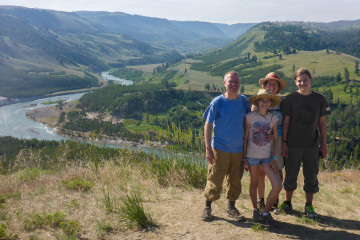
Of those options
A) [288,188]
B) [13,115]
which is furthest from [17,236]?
[13,115]

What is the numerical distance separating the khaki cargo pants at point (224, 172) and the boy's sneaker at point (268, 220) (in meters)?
0.56

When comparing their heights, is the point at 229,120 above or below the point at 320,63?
below

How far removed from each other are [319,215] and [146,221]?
3.09 metres

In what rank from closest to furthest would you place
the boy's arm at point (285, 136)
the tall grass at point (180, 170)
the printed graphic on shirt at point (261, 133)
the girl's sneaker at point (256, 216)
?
the printed graphic on shirt at point (261, 133) → the girl's sneaker at point (256, 216) → the boy's arm at point (285, 136) → the tall grass at point (180, 170)

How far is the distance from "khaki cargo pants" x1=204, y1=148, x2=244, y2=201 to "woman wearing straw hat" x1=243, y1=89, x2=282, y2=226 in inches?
8.6

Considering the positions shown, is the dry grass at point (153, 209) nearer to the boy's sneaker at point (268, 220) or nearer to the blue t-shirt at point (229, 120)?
the boy's sneaker at point (268, 220)

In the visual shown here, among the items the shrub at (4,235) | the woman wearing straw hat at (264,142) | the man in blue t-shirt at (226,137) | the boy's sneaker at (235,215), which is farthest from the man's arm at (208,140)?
the shrub at (4,235)

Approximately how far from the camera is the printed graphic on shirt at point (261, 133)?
446 centimetres

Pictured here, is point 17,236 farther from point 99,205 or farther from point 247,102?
point 247,102

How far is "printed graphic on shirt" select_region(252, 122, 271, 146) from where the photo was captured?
4465 millimetres

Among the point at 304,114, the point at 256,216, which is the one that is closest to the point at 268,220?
the point at 256,216

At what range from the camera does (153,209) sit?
503 cm

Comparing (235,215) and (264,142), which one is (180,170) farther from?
(264,142)

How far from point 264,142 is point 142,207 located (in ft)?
7.39
